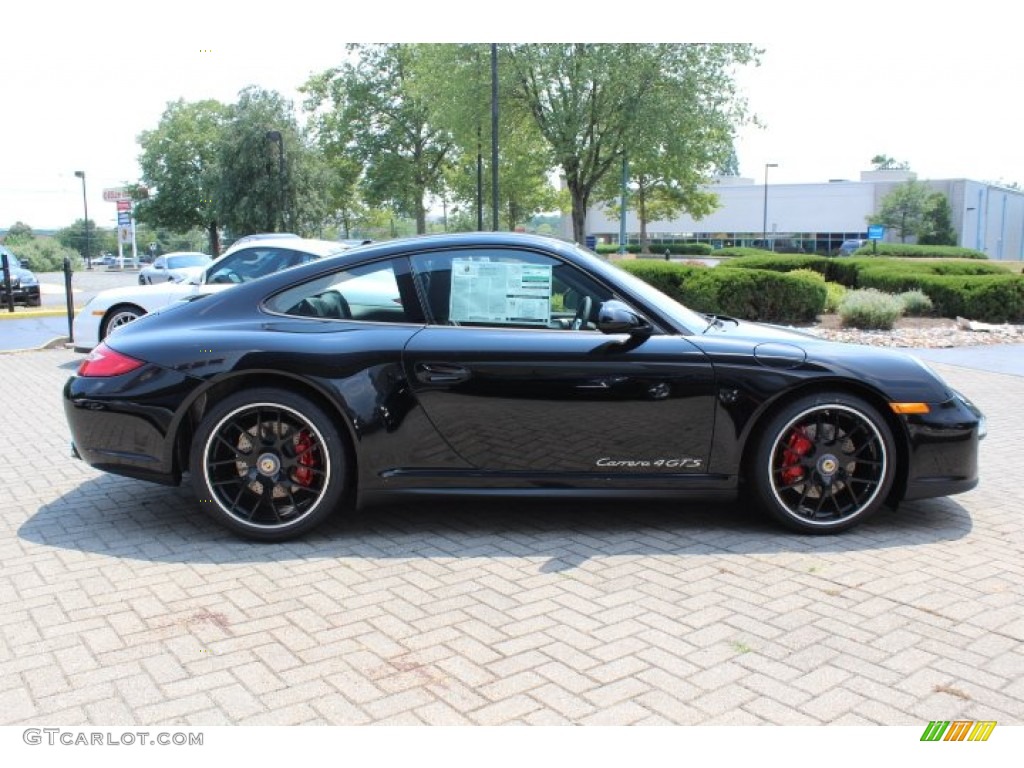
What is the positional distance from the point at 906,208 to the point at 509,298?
7329 centimetres

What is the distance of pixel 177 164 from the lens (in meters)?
57.8

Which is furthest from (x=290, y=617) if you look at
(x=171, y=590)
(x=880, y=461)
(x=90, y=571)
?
(x=880, y=461)

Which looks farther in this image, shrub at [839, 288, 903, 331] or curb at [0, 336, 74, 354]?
shrub at [839, 288, 903, 331]

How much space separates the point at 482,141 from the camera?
28297 mm

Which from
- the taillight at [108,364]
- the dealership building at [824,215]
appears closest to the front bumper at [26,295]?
the taillight at [108,364]

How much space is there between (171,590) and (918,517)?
3.77 metres

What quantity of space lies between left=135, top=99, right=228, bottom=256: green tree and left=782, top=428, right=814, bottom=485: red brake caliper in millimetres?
57269

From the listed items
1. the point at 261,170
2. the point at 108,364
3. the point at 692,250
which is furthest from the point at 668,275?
the point at 692,250

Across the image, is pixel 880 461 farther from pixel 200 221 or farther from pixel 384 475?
pixel 200 221

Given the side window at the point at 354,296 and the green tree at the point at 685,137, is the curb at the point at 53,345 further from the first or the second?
the green tree at the point at 685,137

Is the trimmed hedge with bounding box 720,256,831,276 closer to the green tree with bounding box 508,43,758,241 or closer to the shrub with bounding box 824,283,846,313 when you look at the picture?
the shrub with bounding box 824,283,846,313

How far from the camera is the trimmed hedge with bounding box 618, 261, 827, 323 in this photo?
15.6 m

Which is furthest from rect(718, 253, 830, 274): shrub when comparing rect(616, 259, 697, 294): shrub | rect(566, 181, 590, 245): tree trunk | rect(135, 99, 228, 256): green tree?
rect(135, 99, 228, 256): green tree

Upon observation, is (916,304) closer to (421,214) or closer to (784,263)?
(784,263)
